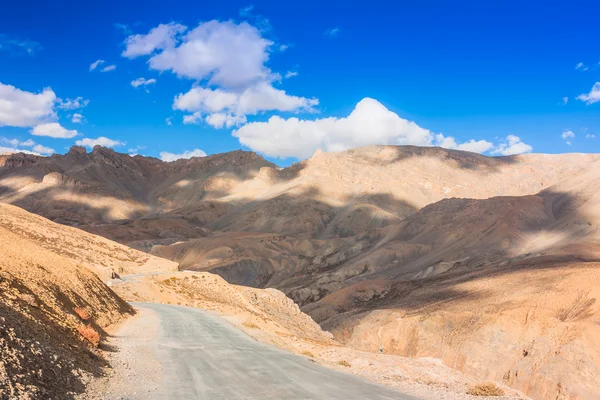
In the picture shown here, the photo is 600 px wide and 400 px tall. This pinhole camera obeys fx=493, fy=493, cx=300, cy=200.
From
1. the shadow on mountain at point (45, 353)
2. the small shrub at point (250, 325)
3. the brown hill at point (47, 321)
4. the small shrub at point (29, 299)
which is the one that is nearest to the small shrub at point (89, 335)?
the brown hill at point (47, 321)

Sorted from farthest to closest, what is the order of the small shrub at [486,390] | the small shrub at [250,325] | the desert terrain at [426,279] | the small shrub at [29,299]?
1. the desert terrain at [426,279]
2. the small shrub at [250,325]
3. the small shrub at [29,299]
4. the small shrub at [486,390]

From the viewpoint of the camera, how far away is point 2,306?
1127cm

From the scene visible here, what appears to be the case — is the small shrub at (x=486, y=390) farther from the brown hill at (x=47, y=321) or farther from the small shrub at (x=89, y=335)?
the small shrub at (x=89, y=335)

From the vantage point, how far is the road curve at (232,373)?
33.8 feet

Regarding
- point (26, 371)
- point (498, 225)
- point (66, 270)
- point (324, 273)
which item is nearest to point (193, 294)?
point (66, 270)

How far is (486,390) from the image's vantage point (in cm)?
1242

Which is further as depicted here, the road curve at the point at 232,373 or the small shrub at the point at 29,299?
the small shrub at the point at 29,299

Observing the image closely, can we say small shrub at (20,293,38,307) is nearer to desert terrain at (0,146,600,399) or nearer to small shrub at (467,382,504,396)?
desert terrain at (0,146,600,399)

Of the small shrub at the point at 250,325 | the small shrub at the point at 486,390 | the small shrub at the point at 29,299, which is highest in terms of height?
the small shrub at the point at 29,299

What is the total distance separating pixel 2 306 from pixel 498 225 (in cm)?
10559

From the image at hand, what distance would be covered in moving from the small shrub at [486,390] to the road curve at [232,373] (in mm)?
2407

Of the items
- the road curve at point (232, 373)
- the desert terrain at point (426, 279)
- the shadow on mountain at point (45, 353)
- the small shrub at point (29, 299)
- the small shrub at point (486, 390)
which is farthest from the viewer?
the desert terrain at point (426, 279)

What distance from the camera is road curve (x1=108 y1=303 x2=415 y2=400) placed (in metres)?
10.3

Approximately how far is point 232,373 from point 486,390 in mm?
6396
